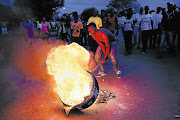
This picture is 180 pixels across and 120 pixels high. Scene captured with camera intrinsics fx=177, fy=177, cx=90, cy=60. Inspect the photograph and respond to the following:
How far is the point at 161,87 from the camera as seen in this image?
15.9 ft

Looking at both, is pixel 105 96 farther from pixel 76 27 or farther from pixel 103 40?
pixel 76 27

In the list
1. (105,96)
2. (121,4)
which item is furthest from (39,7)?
(105,96)

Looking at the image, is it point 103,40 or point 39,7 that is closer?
point 103,40

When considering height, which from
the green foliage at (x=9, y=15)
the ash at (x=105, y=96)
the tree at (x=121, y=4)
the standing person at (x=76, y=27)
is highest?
the tree at (x=121, y=4)

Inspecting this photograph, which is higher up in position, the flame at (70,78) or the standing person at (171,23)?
the standing person at (171,23)

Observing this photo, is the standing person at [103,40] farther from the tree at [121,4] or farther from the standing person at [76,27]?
the tree at [121,4]

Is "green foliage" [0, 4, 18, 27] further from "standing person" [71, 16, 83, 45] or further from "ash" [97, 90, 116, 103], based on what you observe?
"ash" [97, 90, 116, 103]

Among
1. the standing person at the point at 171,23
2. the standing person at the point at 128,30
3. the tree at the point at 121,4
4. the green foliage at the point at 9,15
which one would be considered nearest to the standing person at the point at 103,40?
the standing person at the point at 128,30

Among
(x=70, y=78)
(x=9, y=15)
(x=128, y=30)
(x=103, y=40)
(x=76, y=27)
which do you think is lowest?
(x=70, y=78)

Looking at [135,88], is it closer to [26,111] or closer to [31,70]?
[26,111]

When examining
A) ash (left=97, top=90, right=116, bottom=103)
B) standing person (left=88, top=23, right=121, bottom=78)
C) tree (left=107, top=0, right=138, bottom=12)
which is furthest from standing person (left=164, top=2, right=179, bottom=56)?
tree (left=107, top=0, right=138, bottom=12)

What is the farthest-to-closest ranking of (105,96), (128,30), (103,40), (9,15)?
(9,15) → (128,30) → (103,40) → (105,96)

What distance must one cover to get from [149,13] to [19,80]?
6.61 m

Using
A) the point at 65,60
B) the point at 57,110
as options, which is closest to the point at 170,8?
the point at 65,60
